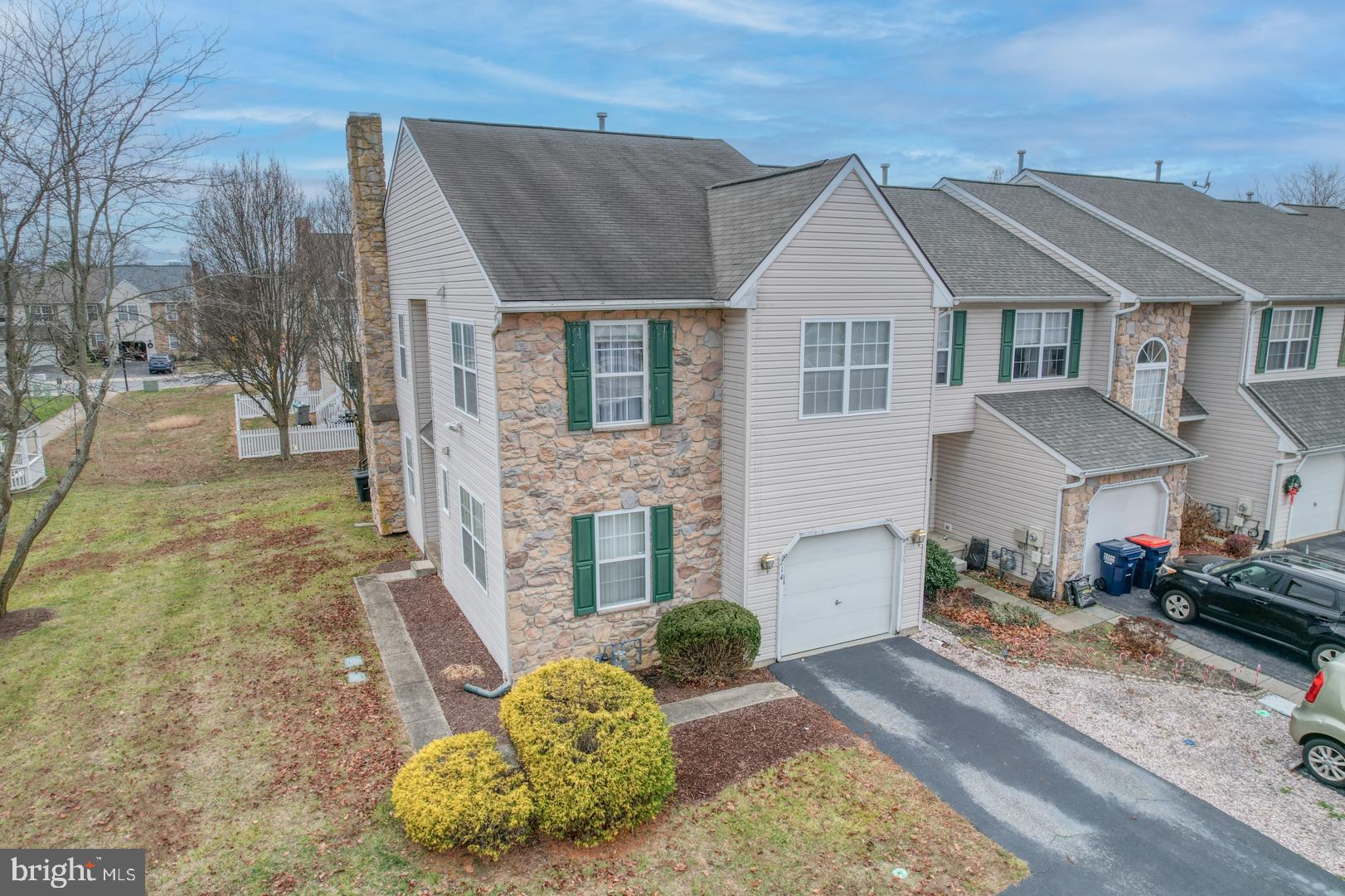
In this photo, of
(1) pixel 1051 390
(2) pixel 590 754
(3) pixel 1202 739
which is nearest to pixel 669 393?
(2) pixel 590 754

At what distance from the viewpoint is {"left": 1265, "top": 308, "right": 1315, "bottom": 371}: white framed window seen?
1988 cm

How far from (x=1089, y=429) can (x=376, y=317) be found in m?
16.5

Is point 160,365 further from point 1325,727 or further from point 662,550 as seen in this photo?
point 1325,727

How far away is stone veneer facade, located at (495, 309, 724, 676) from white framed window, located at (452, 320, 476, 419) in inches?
56.8

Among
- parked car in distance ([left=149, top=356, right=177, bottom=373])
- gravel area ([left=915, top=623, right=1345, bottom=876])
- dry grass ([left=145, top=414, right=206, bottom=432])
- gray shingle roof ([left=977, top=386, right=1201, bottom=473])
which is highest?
gray shingle roof ([left=977, top=386, right=1201, bottom=473])

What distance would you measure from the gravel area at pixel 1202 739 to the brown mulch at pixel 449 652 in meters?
7.59

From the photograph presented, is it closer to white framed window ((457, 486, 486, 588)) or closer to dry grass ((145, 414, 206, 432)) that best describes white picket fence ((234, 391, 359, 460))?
dry grass ((145, 414, 206, 432))

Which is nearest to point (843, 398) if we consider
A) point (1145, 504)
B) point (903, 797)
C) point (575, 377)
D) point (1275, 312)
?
point (575, 377)

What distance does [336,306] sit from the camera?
25.6 metres

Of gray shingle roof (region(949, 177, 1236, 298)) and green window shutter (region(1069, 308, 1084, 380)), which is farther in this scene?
gray shingle roof (region(949, 177, 1236, 298))

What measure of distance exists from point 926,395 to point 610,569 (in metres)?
6.15

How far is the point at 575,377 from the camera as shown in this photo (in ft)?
36.3

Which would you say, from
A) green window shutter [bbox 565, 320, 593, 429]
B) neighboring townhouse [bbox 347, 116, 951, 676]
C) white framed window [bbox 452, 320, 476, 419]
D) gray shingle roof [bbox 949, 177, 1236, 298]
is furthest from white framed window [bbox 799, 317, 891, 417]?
gray shingle roof [bbox 949, 177, 1236, 298]

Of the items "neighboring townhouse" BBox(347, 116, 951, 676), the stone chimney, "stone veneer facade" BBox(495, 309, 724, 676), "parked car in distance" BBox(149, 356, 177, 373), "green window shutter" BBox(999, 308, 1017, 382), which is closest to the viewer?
"stone veneer facade" BBox(495, 309, 724, 676)
